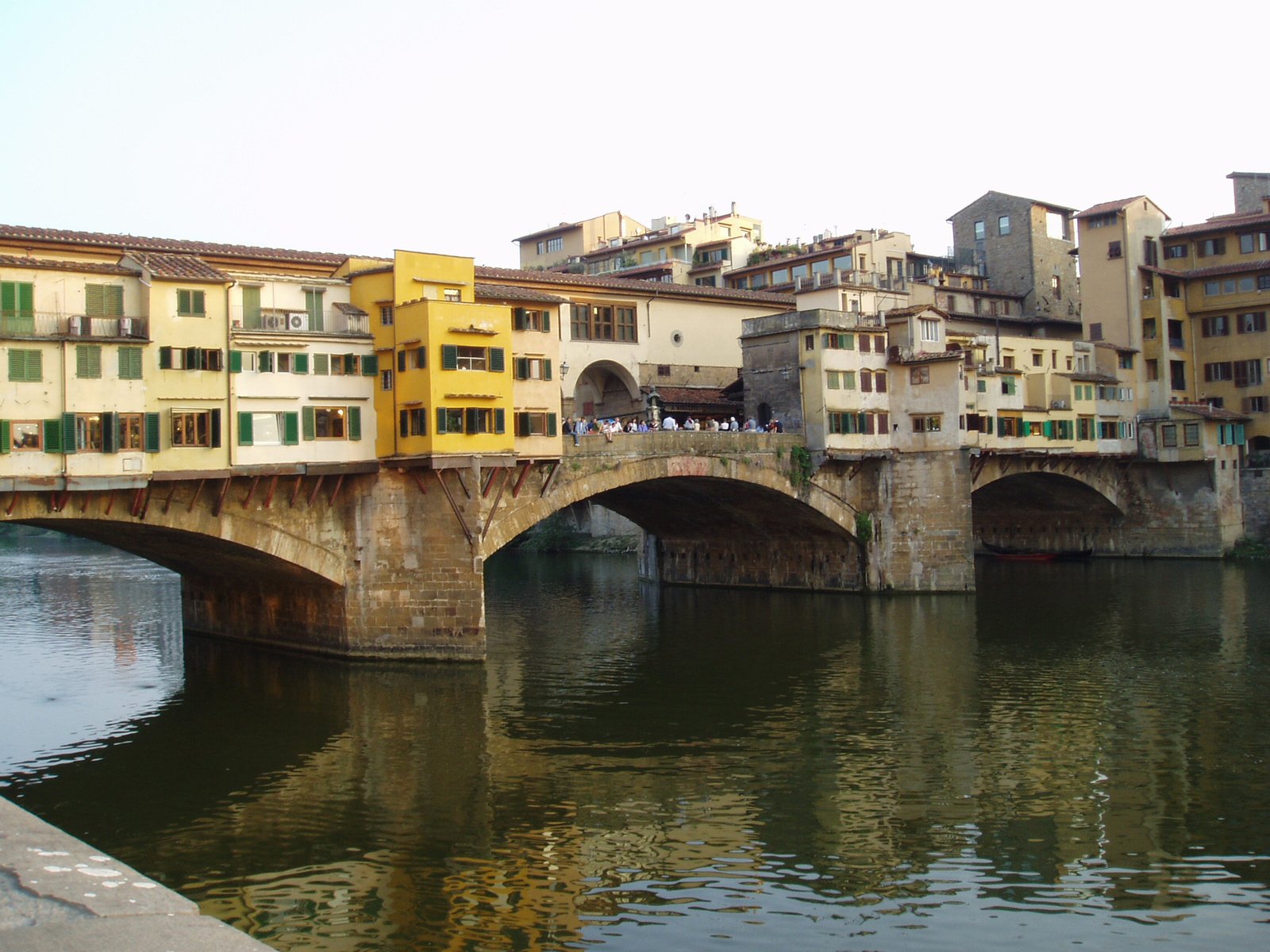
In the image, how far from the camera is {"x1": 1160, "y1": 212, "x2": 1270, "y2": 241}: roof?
3039 inches

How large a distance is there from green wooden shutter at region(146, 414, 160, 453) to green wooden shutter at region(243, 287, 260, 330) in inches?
200

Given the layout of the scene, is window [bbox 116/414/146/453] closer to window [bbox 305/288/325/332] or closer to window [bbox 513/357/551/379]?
window [bbox 305/288/325/332]

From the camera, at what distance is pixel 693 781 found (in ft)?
90.9

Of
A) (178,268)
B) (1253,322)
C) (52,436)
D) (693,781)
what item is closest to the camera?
(693,781)

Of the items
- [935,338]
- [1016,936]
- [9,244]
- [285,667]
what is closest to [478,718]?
[285,667]

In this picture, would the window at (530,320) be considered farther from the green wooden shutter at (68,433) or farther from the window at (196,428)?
the green wooden shutter at (68,433)

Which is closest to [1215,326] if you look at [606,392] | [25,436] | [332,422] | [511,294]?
[606,392]

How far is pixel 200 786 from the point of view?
27922 millimetres

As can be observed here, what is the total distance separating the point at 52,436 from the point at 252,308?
8177mm

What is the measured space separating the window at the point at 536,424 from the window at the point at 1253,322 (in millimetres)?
52945

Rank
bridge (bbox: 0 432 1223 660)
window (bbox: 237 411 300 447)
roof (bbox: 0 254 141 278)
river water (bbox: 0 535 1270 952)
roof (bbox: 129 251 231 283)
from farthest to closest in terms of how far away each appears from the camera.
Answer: bridge (bbox: 0 432 1223 660) → window (bbox: 237 411 300 447) → roof (bbox: 129 251 231 283) → roof (bbox: 0 254 141 278) → river water (bbox: 0 535 1270 952)

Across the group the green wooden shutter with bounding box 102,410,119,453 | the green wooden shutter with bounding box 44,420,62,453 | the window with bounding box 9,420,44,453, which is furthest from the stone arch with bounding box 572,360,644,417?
the window with bounding box 9,420,44,453

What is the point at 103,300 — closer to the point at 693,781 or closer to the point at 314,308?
the point at 314,308

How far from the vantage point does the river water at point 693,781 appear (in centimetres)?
1986
